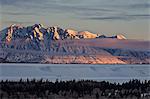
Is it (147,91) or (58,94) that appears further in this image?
(147,91)

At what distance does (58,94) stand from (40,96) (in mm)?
1439

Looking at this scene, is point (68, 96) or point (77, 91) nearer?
point (68, 96)

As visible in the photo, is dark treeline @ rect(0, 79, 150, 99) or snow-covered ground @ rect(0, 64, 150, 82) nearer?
dark treeline @ rect(0, 79, 150, 99)

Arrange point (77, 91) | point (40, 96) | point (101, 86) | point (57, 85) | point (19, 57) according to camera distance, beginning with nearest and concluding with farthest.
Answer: point (40, 96) → point (77, 91) → point (57, 85) → point (101, 86) → point (19, 57)

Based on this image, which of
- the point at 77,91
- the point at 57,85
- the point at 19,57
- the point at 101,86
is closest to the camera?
the point at 77,91

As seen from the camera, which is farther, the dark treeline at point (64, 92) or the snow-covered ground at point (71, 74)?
the snow-covered ground at point (71, 74)

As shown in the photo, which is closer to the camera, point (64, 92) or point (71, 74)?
point (64, 92)

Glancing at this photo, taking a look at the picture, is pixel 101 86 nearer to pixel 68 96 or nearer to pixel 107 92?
pixel 107 92

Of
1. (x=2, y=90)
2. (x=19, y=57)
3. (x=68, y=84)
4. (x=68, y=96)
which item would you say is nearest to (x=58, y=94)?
(x=68, y=96)

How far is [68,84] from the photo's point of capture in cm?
2781

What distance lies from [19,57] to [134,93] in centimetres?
10732

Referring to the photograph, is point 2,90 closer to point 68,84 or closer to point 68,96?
point 68,96

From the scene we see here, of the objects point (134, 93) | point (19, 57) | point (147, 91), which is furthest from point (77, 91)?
point (19, 57)

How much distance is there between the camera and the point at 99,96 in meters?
23.5
